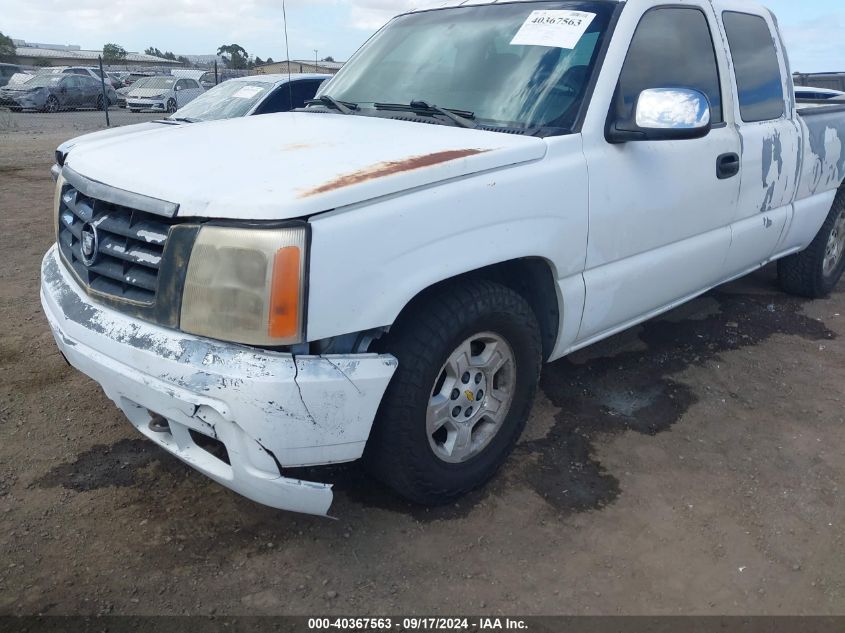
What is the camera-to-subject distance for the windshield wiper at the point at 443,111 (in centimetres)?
295

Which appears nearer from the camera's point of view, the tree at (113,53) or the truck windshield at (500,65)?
the truck windshield at (500,65)

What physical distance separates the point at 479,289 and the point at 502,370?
44 centimetres

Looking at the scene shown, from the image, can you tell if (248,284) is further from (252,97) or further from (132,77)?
(132,77)

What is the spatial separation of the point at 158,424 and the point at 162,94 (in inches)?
1010

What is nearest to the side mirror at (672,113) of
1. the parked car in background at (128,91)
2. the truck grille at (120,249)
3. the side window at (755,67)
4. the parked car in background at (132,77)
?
the side window at (755,67)

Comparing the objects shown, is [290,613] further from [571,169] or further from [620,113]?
[620,113]

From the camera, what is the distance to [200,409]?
2141mm

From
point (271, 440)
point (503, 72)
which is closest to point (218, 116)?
point (503, 72)

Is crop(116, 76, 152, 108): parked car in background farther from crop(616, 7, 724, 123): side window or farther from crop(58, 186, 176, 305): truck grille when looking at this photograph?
crop(58, 186, 176, 305): truck grille

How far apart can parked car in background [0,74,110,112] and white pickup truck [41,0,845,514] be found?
75.4 feet

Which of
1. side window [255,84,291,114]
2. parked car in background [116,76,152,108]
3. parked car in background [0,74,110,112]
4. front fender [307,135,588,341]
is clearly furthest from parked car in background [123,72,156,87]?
front fender [307,135,588,341]

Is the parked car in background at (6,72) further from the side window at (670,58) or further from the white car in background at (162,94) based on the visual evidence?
the side window at (670,58)

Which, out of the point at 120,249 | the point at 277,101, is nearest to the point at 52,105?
the point at 277,101

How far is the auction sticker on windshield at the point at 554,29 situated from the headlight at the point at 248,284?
165 centimetres
